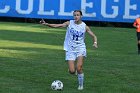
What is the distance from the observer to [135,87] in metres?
14.3

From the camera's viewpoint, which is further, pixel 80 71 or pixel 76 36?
pixel 76 36

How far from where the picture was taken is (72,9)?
194ft

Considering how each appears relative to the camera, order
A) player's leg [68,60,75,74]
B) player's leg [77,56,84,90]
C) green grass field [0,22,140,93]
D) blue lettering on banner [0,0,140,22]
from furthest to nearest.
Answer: blue lettering on banner [0,0,140,22] < green grass field [0,22,140,93] < player's leg [68,60,75,74] < player's leg [77,56,84,90]

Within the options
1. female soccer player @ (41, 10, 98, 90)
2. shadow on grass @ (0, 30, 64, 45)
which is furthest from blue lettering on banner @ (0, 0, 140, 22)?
female soccer player @ (41, 10, 98, 90)

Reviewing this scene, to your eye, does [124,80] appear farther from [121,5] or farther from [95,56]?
[121,5]

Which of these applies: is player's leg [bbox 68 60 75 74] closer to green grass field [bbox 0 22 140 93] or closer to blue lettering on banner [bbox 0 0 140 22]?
green grass field [bbox 0 22 140 93]

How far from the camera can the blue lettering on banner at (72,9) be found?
58.1 m

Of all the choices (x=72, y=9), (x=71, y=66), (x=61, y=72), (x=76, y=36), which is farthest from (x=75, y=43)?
(x=72, y=9)

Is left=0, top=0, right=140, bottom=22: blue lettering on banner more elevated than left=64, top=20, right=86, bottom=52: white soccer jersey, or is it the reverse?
left=0, top=0, right=140, bottom=22: blue lettering on banner

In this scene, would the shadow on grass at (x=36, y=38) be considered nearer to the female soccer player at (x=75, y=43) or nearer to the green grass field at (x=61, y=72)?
the green grass field at (x=61, y=72)

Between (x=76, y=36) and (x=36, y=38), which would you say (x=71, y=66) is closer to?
(x=76, y=36)

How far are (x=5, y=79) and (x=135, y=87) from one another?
3.71 metres

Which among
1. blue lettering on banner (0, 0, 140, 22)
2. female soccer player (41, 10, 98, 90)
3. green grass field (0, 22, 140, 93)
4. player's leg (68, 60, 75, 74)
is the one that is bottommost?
green grass field (0, 22, 140, 93)

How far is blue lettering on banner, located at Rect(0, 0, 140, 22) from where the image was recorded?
190ft
